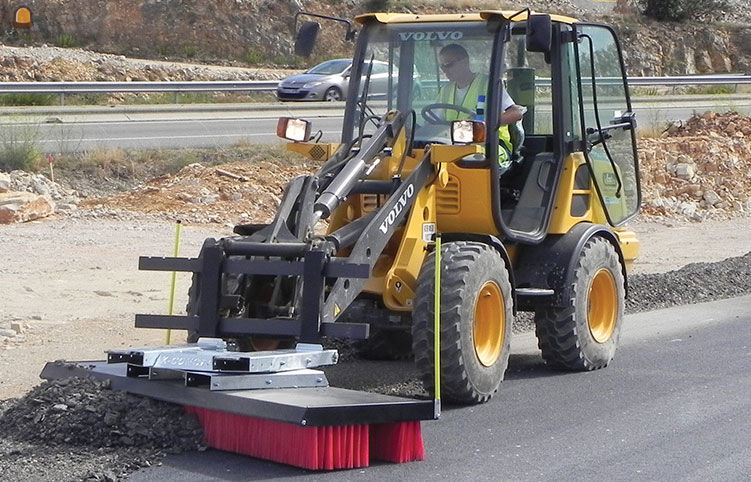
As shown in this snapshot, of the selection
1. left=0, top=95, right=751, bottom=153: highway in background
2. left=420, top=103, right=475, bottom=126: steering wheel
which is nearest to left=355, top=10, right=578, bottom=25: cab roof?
left=420, top=103, right=475, bottom=126: steering wheel

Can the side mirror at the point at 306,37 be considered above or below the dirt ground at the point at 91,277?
above

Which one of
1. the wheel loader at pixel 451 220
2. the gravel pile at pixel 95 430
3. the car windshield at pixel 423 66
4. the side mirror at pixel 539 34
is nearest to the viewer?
the gravel pile at pixel 95 430

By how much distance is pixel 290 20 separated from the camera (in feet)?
147

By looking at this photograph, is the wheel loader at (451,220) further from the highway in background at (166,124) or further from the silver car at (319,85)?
the silver car at (319,85)

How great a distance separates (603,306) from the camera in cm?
958

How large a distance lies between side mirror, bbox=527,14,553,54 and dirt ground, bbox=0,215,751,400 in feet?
12.6

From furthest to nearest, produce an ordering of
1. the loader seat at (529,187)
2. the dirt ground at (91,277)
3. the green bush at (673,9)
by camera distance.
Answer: the green bush at (673,9)
the dirt ground at (91,277)
the loader seat at (529,187)

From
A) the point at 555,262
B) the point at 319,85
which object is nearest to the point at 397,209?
the point at 555,262

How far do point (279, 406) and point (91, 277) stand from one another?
264 inches

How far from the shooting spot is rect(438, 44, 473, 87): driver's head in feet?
29.0

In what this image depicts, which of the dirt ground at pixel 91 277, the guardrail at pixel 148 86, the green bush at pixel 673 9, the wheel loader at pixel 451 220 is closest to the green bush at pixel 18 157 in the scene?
the dirt ground at pixel 91 277

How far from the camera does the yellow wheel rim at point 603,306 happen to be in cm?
945

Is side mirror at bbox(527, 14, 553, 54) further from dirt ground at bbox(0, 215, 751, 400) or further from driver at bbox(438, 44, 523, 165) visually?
dirt ground at bbox(0, 215, 751, 400)

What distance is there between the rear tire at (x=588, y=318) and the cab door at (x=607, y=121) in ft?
Result: 1.88
